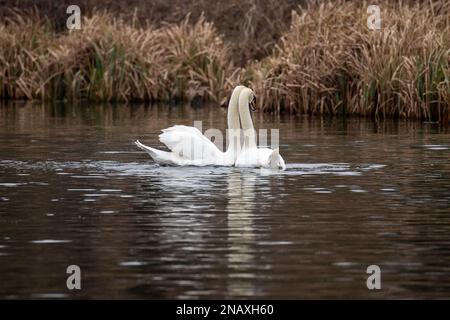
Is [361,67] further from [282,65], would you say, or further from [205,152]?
[205,152]

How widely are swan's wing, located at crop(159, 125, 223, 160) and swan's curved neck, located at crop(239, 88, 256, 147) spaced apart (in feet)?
1.42

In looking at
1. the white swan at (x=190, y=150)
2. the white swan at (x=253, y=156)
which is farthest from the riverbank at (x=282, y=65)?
the white swan at (x=190, y=150)

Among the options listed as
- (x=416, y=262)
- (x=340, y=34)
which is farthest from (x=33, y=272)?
(x=340, y=34)

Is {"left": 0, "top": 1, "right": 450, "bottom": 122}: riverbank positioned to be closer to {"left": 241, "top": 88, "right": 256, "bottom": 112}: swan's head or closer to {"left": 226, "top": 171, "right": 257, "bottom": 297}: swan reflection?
{"left": 241, "top": 88, "right": 256, "bottom": 112}: swan's head

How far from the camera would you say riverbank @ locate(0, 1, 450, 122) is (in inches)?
1048

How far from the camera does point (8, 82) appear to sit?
118 feet

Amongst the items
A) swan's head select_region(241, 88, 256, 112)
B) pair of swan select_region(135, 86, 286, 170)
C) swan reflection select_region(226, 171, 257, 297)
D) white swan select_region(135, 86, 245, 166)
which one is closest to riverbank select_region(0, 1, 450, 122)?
swan's head select_region(241, 88, 256, 112)

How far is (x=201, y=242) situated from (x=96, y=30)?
24660 millimetres

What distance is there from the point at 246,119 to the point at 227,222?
5.63m

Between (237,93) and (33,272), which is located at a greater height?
(237,93)

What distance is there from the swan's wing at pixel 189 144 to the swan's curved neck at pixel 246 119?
1.42 ft

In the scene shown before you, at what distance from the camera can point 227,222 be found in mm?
12234

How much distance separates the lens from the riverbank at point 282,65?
26.6 meters
